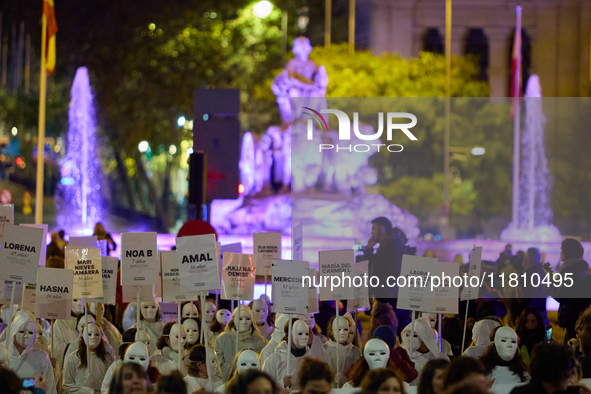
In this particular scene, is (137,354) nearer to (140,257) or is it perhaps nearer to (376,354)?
(140,257)

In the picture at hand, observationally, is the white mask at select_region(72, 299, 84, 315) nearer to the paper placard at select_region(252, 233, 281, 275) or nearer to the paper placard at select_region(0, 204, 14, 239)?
the paper placard at select_region(0, 204, 14, 239)

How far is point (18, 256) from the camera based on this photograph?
8.11m

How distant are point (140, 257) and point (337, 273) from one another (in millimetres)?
2114

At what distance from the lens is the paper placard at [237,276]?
9.17 meters

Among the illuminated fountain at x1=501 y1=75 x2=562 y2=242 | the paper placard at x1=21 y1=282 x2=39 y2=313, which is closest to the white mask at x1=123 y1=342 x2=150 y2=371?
the paper placard at x1=21 y1=282 x2=39 y2=313

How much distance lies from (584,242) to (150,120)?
64.6 feet

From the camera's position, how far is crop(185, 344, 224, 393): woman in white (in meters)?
7.65

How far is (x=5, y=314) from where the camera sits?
9.54 m

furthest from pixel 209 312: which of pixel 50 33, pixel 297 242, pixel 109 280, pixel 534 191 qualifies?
pixel 50 33

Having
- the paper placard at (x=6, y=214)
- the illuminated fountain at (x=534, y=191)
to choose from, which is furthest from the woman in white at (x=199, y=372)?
the illuminated fountain at (x=534, y=191)

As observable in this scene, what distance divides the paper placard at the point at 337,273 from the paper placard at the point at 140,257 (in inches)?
70.5

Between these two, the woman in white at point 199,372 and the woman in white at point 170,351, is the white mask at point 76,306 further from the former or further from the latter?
the woman in white at point 199,372

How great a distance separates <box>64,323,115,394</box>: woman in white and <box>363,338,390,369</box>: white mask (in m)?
2.79

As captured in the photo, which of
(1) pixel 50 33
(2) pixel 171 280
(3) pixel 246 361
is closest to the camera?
(3) pixel 246 361
